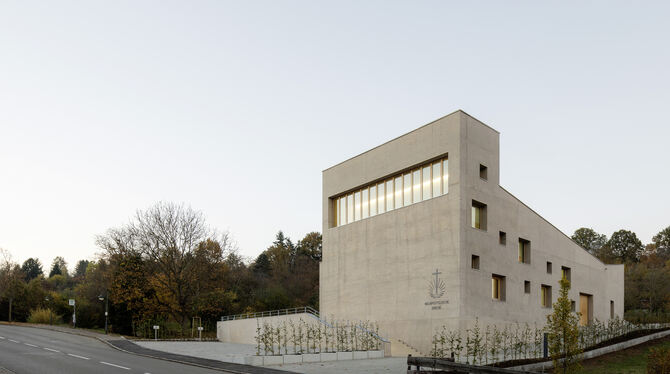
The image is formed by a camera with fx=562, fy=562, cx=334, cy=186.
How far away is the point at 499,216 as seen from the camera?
33500 mm

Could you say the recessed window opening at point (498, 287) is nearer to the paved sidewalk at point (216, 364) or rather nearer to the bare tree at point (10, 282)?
the paved sidewalk at point (216, 364)

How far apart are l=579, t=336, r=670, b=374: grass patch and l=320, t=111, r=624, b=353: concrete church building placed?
6.75 meters

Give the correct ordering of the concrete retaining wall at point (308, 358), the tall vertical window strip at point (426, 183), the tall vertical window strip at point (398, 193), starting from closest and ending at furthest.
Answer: the concrete retaining wall at point (308, 358) → the tall vertical window strip at point (426, 183) → the tall vertical window strip at point (398, 193)

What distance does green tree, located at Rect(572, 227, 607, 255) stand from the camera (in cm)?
11544

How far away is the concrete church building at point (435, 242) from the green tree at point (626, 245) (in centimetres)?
7629

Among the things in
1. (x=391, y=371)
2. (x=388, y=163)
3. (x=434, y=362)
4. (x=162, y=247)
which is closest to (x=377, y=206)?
(x=388, y=163)

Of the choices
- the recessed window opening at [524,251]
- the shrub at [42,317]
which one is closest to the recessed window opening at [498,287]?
the recessed window opening at [524,251]

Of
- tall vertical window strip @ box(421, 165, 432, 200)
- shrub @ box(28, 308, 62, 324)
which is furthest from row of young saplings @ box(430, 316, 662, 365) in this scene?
shrub @ box(28, 308, 62, 324)

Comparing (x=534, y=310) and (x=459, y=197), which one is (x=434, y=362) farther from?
(x=534, y=310)

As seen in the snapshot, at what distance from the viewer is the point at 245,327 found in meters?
45.4

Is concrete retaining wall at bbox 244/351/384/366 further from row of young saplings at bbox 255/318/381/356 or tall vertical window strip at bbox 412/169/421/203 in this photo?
tall vertical window strip at bbox 412/169/421/203

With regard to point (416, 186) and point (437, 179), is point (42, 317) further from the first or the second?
point (437, 179)

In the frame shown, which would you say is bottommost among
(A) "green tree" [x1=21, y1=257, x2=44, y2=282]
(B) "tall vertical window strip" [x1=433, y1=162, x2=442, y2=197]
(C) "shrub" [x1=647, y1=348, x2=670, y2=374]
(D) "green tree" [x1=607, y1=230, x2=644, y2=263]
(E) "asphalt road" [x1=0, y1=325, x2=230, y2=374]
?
(A) "green tree" [x1=21, y1=257, x2=44, y2=282]

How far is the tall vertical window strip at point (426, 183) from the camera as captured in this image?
3322 cm
